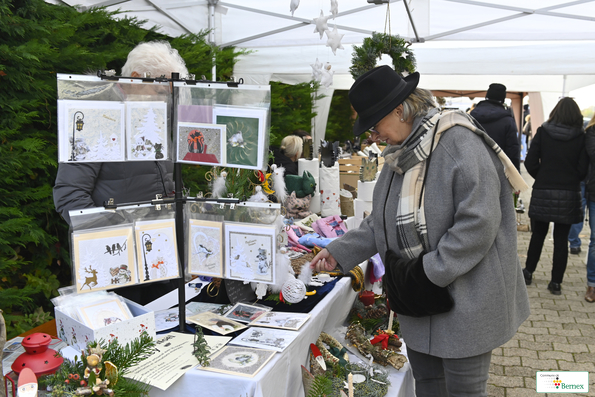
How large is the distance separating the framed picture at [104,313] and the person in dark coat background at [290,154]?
8.29 ft

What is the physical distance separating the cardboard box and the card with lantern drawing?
0.15 meters

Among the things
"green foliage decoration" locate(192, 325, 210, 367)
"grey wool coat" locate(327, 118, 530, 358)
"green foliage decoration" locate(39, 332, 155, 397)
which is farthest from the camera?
"green foliage decoration" locate(192, 325, 210, 367)

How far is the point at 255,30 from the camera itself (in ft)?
16.8

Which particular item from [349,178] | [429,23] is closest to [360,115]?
[349,178]

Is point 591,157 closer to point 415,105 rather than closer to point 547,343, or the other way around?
point 547,343

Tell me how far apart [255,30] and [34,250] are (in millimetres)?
3216

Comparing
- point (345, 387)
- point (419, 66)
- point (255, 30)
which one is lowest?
point (345, 387)

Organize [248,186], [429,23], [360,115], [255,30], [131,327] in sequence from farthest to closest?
[255,30]
[429,23]
[248,186]
[360,115]
[131,327]

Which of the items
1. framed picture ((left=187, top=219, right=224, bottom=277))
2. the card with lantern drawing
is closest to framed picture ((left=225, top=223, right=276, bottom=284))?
framed picture ((left=187, top=219, right=224, bottom=277))

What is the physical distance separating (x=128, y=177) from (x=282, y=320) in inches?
34.3

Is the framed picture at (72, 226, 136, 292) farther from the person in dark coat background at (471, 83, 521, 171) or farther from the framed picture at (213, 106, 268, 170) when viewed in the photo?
the person in dark coat background at (471, 83, 521, 171)

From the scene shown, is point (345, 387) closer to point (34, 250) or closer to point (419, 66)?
point (34, 250)

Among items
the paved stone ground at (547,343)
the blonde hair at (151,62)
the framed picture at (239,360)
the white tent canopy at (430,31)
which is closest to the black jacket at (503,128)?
the white tent canopy at (430,31)

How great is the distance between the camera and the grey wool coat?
1.44 m
